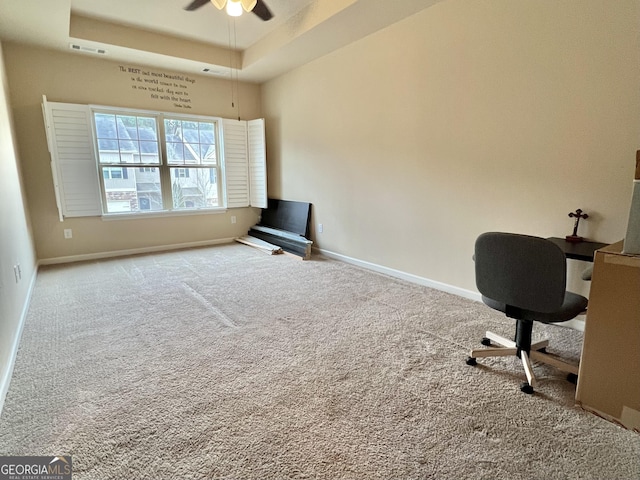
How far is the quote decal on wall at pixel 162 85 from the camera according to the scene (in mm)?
4562

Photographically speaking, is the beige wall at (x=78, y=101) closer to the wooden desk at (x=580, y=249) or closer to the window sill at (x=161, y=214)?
the window sill at (x=161, y=214)

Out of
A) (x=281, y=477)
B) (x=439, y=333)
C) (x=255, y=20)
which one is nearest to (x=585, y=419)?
(x=439, y=333)

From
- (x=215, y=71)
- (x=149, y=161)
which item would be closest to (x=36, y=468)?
(x=149, y=161)

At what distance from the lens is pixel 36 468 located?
1.31 meters

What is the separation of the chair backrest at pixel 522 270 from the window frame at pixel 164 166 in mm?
4567

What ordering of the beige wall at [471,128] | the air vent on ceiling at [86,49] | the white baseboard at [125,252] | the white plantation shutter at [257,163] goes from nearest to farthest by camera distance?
the beige wall at [471,128], the air vent on ceiling at [86,49], the white baseboard at [125,252], the white plantation shutter at [257,163]

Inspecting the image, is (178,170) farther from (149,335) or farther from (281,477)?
(281,477)

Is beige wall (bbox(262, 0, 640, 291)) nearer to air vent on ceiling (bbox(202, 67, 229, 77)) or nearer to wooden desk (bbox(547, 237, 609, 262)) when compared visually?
wooden desk (bbox(547, 237, 609, 262))

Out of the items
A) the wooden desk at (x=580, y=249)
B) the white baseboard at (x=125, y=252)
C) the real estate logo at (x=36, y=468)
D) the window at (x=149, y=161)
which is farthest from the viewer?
the white baseboard at (x=125, y=252)

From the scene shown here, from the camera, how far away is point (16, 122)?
3.83 meters

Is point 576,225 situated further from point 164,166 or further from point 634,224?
point 164,166

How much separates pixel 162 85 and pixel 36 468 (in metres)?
4.85

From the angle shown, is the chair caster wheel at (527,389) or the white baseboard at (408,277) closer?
the chair caster wheel at (527,389)

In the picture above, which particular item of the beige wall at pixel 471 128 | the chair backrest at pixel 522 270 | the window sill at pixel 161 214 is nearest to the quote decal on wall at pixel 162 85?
→ the window sill at pixel 161 214
